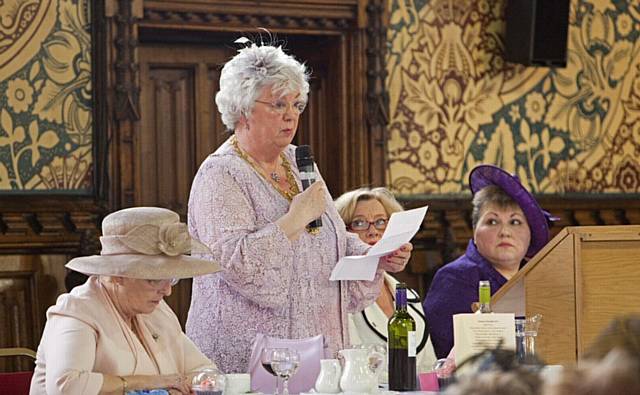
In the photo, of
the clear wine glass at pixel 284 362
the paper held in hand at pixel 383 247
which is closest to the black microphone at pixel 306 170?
the paper held in hand at pixel 383 247

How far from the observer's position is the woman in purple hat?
4660 mm

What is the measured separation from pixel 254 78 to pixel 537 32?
9.53 feet

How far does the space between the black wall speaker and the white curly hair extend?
274cm

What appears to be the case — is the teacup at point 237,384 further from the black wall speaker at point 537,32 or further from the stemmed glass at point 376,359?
the black wall speaker at point 537,32

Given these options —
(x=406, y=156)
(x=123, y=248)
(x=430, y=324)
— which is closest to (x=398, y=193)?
(x=406, y=156)

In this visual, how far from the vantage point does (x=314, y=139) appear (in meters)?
6.27

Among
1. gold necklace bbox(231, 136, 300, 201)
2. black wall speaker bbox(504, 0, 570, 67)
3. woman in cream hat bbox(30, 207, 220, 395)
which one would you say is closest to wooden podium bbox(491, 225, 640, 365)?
gold necklace bbox(231, 136, 300, 201)

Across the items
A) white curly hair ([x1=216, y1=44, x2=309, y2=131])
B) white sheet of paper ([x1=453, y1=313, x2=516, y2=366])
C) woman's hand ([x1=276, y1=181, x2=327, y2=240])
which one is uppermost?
white curly hair ([x1=216, y1=44, x2=309, y2=131])

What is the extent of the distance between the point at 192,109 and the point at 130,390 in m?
3.15

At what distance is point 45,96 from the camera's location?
549cm

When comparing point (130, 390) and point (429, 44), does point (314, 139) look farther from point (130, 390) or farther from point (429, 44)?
point (130, 390)

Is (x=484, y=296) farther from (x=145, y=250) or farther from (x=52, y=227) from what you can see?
(x=52, y=227)

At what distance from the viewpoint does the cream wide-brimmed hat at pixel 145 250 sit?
10.4 ft

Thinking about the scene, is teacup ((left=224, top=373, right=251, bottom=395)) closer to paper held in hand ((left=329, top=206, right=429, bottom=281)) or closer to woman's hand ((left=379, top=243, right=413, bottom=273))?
paper held in hand ((left=329, top=206, right=429, bottom=281))
